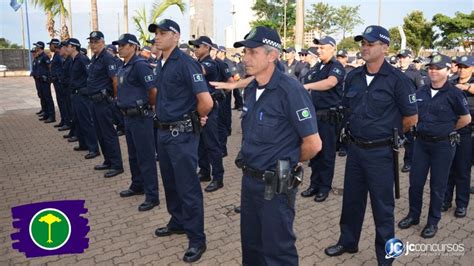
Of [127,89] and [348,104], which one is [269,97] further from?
[127,89]

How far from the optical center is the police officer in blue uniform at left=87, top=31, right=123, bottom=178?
6.20 m

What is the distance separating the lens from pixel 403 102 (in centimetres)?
338

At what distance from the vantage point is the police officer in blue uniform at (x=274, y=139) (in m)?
2.62

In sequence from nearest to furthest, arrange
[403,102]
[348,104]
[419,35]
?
1. [403,102]
2. [348,104]
3. [419,35]

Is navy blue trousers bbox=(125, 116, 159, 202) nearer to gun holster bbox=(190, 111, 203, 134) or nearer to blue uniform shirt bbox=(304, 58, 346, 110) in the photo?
gun holster bbox=(190, 111, 203, 134)

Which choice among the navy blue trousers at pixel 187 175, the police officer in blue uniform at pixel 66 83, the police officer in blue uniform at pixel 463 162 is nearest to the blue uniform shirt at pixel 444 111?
the police officer in blue uniform at pixel 463 162

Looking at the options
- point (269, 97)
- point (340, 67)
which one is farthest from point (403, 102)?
point (340, 67)

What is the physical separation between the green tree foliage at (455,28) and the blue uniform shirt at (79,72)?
39.0 meters

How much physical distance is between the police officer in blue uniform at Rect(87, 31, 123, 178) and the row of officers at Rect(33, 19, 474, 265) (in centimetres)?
2

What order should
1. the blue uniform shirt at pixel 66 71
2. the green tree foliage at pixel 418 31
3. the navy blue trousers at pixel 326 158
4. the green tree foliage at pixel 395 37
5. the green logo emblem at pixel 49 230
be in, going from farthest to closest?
the green tree foliage at pixel 395 37 → the green tree foliage at pixel 418 31 → the blue uniform shirt at pixel 66 71 → the navy blue trousers at pixel 326 158 → the green logo emblem at pixel 49 230

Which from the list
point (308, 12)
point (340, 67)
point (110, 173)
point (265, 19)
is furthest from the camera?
point (265, 19)

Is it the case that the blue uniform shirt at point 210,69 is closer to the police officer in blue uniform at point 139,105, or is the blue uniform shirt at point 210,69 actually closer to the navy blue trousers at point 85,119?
the police officer in blue uniform at point 139,105

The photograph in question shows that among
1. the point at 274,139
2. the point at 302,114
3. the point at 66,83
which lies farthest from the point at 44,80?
the point at 302,114

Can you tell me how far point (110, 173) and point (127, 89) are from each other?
206cm
